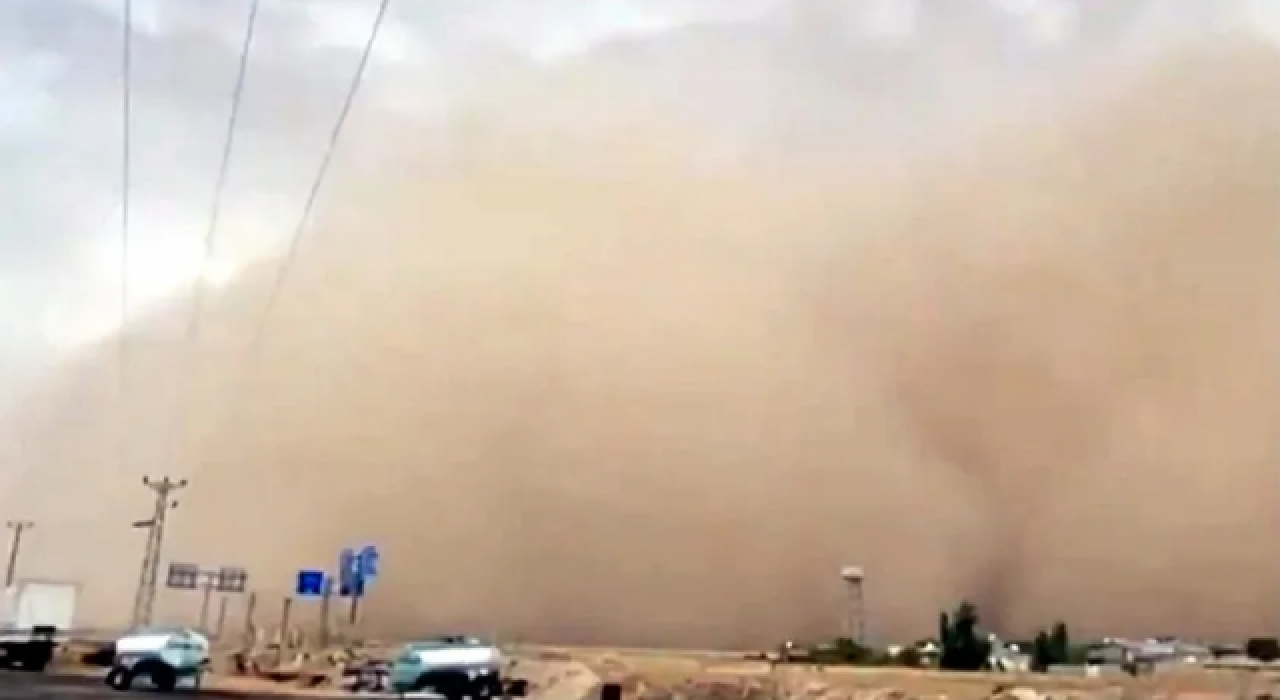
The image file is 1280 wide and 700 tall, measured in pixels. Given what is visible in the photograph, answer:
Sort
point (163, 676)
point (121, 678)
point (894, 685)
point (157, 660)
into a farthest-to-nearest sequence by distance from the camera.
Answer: point (894, 685)
point (163, 676)
point (157, 660)
point (121, 678)

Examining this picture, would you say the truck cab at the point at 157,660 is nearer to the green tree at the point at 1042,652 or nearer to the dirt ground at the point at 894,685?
the dirt ground at the point at 894,685

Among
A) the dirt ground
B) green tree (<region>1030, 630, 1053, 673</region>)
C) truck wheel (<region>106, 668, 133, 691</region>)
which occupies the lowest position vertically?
truck wheel (<region>106, 668, 133, 691</region>)

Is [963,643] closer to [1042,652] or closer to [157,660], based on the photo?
[1042,652]

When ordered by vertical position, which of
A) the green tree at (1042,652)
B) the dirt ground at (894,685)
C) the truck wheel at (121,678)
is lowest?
the truck wheel at (121,678)

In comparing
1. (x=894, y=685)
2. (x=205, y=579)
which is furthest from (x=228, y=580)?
(x=894, y=685)

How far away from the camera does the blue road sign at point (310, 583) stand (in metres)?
51.2

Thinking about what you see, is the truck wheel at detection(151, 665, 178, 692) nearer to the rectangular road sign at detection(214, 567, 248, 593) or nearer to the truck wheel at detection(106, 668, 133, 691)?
the truck wheel at detection(106, 668, 133, 691)

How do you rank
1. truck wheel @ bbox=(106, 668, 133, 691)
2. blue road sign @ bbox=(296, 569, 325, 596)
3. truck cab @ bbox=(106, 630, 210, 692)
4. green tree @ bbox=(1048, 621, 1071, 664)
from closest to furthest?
truck wheel @ bbox=(106, 668, 133, 691) < truck cab @ bbox=(106, 630, 210, 692) < blue road sign @ bbox=(296, 569, 325, 596) < green tree @ bbox=(1048, 621, 1071, 664)

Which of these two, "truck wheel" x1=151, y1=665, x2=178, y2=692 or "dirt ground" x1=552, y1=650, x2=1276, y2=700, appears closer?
"truck wheel" x1=151, y1=665, x2=178, y2=692

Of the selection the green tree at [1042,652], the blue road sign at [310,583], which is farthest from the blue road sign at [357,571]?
the green tree at [1042,652]

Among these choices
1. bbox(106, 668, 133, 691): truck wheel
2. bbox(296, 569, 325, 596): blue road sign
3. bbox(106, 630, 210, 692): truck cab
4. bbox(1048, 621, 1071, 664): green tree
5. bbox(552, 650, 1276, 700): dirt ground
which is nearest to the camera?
bbox(106, 668, 133, 691): truck wheel

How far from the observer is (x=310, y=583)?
51.4m

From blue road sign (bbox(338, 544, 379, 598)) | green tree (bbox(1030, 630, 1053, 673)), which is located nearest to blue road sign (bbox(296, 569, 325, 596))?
blue road sign (bbox(338, 544, 379, 598))

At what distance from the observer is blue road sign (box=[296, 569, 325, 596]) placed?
51.2 meters
